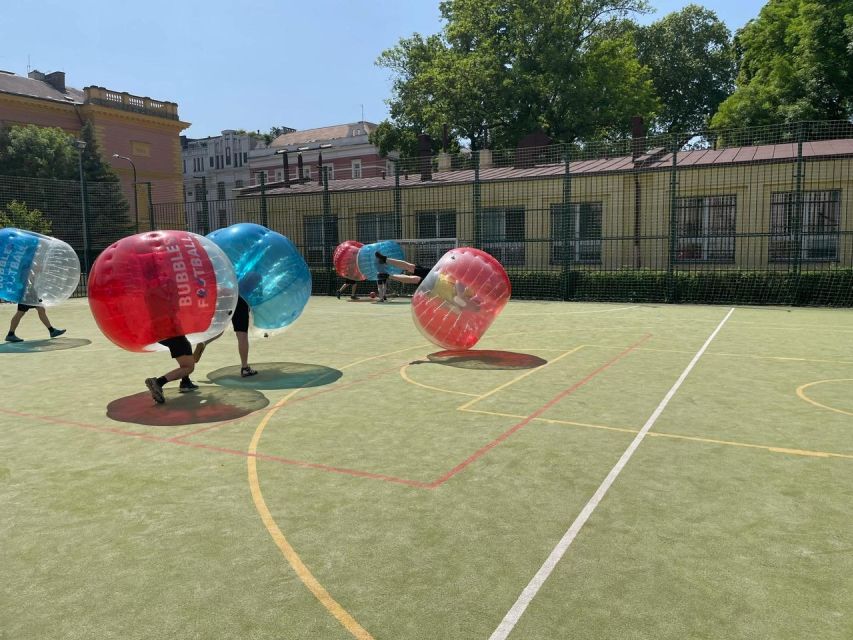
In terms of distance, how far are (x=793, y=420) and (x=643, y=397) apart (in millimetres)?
1560

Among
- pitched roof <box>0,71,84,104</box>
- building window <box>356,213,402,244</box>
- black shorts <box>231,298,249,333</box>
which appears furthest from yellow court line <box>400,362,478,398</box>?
pitched roof <box>0,71,84,104</box>

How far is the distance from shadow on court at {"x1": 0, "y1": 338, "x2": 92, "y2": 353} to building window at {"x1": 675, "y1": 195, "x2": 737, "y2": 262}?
57.6 ft

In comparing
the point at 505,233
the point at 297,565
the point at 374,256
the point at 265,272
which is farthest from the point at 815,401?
the point at 505,233

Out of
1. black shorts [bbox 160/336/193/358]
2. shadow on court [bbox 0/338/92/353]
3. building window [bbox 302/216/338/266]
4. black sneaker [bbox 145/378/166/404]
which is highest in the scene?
building window [bbox 302/216/338/266]

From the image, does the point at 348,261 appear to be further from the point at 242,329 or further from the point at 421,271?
the point at 242,329

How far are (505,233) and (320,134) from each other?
170ft

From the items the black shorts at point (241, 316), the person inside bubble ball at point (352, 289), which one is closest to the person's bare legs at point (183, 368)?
the black shorts at point (241, 316)

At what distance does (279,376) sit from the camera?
30.0 feet

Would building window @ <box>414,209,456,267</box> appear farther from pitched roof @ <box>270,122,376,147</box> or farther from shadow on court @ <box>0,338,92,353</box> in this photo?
pitched roof @ <box>270,122,376,147</box>

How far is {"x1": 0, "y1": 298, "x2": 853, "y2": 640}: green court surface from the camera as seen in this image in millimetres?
3256

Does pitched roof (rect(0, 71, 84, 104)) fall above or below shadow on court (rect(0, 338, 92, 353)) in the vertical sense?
above

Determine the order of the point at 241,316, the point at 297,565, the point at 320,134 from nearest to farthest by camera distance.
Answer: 1. the point at 297,565
2. the point at 241,316
3. the point at 320,134

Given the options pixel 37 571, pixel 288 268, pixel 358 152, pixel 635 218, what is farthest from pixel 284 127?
pixel 37 571

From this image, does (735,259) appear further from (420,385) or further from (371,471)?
(371,471)
